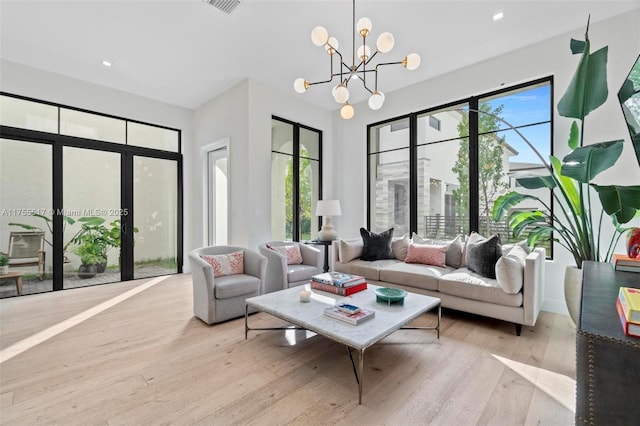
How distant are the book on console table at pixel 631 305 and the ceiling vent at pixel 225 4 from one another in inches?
134

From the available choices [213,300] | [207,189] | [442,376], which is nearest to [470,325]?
[442,376]

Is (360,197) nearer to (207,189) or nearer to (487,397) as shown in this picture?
(207,189)

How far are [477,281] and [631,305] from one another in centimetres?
241

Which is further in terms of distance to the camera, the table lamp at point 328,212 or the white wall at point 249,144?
the table lamp at point 328,212

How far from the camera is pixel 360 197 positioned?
211 inches

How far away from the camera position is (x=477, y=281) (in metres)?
2.93

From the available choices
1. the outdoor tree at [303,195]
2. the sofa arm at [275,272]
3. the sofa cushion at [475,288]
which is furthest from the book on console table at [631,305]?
the outdoor tree at [303,195]

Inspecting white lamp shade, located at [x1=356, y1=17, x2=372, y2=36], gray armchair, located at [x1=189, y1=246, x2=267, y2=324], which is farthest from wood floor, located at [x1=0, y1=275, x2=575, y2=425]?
white lamp shade, located at [x1=356, y1=17, x2=372, y2=36]

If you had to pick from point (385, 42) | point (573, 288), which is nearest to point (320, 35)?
point (385, 42)

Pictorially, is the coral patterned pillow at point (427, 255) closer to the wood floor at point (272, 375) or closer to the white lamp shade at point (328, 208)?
the wood floor at point (272, 375)

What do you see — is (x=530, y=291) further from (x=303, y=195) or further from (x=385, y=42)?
(x=303, y=195)

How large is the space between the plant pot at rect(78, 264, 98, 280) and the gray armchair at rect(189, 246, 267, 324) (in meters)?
2.51

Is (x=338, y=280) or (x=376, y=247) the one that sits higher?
(x=376, y=247)

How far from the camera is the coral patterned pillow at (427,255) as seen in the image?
3.64 meters
